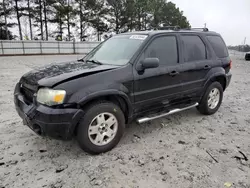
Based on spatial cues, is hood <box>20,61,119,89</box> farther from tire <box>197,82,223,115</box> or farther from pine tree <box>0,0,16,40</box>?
pine tree <box>0,0,16,40</box>

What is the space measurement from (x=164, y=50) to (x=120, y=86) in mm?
1185

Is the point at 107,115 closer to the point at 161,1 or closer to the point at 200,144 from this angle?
the point at 200,144

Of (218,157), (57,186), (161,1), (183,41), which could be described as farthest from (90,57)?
(161,1)

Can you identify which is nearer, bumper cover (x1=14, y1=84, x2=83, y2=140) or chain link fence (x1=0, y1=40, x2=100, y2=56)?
bumper cover (x1=14, y1=84, x2=83, y2=140)

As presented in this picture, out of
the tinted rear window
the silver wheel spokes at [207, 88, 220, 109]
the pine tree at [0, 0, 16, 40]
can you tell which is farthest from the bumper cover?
the pine tree at [0, 0, 16, 40]

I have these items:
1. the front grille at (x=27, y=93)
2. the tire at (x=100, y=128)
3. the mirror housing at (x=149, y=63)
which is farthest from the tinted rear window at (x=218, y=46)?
the front grille at (x=27, y=93)

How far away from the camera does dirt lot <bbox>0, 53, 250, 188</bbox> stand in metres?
2.44

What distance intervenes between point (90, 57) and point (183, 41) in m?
1.81

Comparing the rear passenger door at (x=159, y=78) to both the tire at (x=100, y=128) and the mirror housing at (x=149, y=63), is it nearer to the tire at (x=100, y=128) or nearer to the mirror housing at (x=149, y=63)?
the mirror housing at (x=149, y=63)

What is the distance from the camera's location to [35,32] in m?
32.7

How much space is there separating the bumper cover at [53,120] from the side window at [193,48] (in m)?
2.38

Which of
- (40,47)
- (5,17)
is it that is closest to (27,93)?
(40,47)

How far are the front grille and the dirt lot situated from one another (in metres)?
0.76

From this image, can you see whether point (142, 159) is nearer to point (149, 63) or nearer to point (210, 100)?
point (149, 63)
